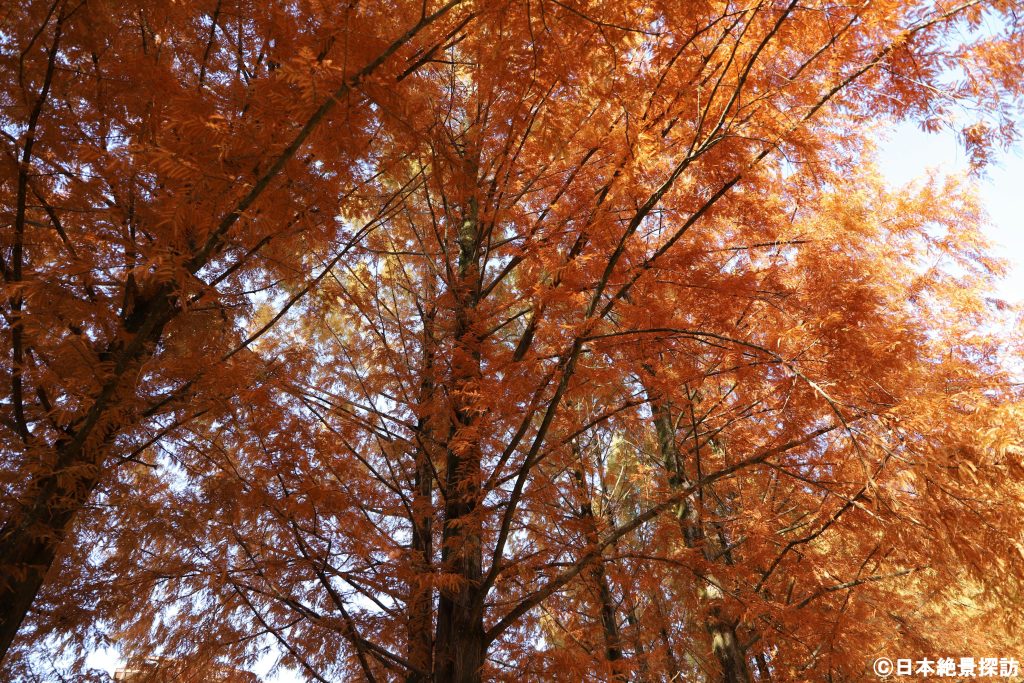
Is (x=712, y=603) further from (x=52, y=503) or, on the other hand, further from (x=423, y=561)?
(x=52, y=503)

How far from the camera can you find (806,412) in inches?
163

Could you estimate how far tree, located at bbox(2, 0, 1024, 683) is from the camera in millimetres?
2488

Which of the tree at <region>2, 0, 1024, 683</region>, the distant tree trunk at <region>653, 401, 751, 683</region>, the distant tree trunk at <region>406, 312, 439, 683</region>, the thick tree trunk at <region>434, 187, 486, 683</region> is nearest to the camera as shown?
the tree at <region>2, 0, 1024, 683</region>

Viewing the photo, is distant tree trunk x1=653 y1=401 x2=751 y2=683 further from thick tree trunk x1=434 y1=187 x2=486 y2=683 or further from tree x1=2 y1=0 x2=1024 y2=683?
thick tree trunk x1=434 y1=187 x2=486 y2=683

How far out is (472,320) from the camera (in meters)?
4.02

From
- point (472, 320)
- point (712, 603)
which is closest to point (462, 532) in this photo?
point (472, 320)

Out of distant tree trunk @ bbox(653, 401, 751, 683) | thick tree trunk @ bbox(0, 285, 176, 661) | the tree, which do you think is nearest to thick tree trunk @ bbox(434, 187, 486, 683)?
the tree

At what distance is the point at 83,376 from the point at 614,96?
3.15 m

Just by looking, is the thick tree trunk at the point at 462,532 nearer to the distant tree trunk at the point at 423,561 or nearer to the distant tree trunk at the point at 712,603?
the distant tree trunk at the point at 423,561

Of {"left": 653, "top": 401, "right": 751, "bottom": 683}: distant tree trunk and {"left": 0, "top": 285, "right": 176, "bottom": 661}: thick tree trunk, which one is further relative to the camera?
{"left": 653, "top": 401, "right": 751, "bottom": 683}: distant tree trunk

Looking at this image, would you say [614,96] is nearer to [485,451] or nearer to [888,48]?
[888,48]

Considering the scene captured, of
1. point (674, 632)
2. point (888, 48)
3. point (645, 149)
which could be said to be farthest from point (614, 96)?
point (674, 632)

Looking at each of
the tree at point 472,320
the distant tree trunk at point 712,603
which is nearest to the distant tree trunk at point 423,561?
the tree at point 472,320

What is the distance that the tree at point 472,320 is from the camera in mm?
2488
